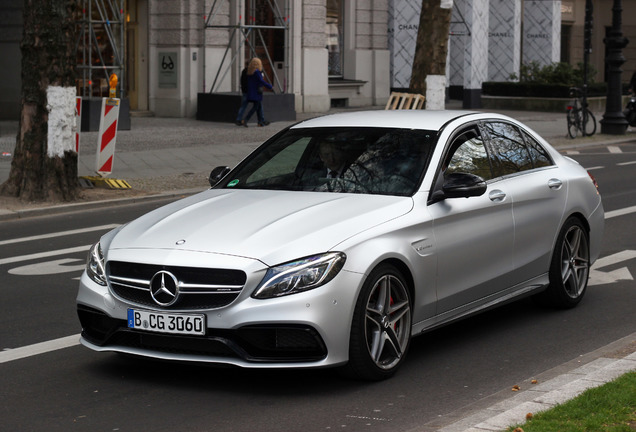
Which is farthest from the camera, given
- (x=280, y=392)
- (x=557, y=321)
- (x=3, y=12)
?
(x=3, y=12)

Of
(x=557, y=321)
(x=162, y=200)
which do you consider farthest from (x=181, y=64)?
(x=557, y=321)

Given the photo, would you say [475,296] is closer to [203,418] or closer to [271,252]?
[271,252]

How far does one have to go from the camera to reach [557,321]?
855 centimetres

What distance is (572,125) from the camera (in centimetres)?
2894

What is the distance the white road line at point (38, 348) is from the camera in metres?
7.36

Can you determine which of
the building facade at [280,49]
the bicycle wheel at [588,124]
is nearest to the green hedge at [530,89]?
the building facade at [280,49]

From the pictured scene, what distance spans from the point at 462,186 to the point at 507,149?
1381mm

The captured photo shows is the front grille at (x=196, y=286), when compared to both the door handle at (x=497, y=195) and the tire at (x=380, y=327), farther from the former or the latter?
the door handle at (x=497, y=195)

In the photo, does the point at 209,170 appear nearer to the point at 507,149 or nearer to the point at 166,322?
the point at 507,149

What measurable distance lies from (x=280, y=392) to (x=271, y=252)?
831mm

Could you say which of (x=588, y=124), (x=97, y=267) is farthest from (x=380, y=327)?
(x=588, y=124)

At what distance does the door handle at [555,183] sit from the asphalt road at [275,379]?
0.97 metres

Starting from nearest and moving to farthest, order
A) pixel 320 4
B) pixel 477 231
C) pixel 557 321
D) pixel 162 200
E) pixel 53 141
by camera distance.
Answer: pixel 477 231, pixel 557 321, pixel 53 141, pixel 162 200, pixel 320 4

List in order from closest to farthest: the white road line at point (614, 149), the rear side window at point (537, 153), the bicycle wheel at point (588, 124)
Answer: the rear side window at point (537, 153) → the white road line at point (614, 149) → the bicycle wheel at point (588, 124)
